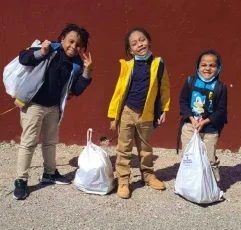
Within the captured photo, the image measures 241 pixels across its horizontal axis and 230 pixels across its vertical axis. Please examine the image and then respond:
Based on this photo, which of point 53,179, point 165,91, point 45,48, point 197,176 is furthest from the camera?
point 53,179

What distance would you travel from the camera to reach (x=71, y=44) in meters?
4.51

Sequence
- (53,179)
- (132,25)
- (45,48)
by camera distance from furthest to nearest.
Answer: (132,25) → (53,179) → (45,48)

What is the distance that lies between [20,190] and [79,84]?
1.10 metres

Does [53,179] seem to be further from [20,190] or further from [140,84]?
[140,84]

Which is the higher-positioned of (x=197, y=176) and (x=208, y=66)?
(x=208, y=66)

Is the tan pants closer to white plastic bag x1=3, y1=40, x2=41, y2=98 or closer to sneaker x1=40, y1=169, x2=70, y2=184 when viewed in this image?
white plastic bag x1=3, y1=40, x2=41, y2=98

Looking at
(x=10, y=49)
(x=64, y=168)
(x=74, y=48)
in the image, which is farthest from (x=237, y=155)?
(x=10, y=49)

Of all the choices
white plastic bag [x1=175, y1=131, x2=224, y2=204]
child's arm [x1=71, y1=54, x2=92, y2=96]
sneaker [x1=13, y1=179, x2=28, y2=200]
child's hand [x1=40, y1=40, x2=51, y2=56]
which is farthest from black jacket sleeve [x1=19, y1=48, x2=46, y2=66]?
white plastic bag [x1=175, y1=131, x2=224, y2=204]

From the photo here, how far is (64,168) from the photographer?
539 centimetres

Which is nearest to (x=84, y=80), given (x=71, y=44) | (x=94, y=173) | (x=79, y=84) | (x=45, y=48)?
(x=79, y=84)

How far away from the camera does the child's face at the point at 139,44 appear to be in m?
4.49

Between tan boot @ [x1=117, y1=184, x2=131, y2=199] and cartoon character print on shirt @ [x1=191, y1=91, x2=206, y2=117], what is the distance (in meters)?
0.93

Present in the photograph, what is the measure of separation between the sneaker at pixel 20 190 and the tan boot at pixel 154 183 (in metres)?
1.16

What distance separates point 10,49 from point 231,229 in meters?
3.12
